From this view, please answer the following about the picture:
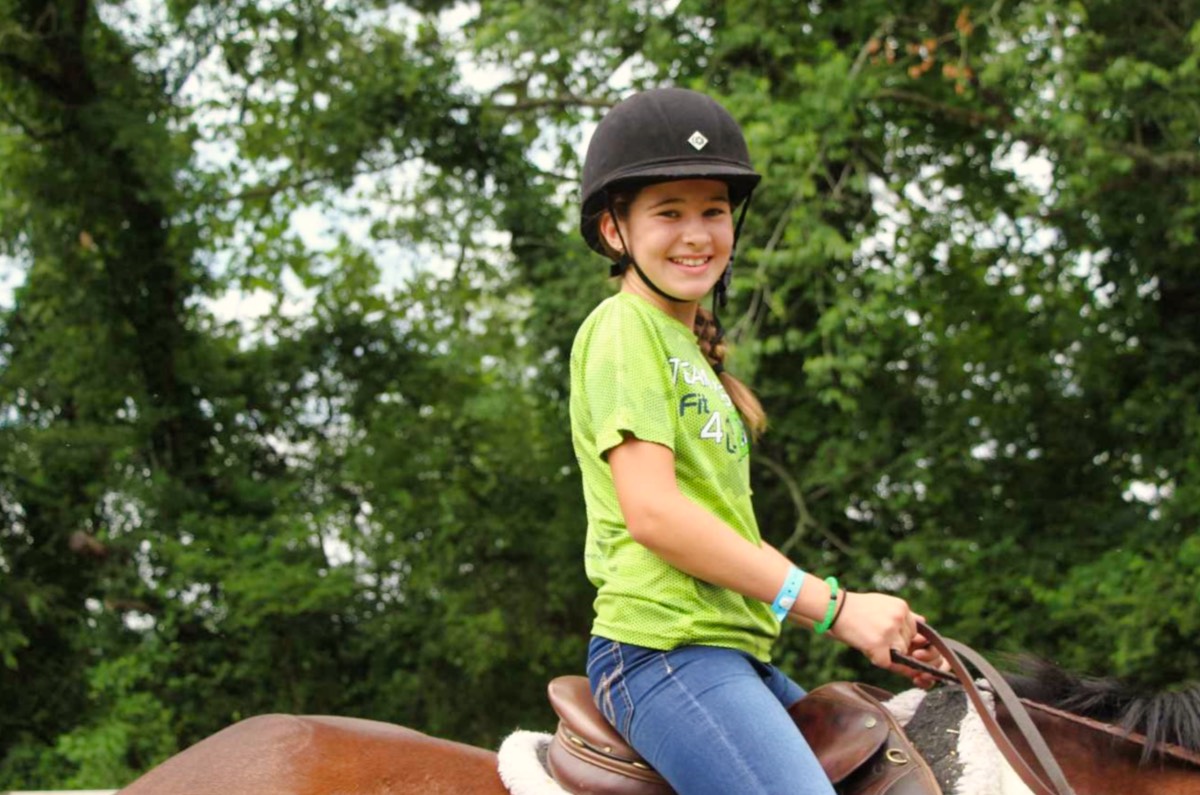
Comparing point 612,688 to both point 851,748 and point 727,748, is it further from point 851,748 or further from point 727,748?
point 851,748

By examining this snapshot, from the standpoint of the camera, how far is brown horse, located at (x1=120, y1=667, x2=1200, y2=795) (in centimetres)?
250

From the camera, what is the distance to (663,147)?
2.47m

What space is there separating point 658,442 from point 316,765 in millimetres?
951

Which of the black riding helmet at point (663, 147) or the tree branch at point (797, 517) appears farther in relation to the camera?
the tree branch at point (797, 517)

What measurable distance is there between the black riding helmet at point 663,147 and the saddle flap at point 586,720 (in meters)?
0.81

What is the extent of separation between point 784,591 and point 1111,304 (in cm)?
711

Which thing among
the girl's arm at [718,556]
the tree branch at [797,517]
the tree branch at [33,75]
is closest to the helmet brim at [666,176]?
the girl's arm at [718,556]

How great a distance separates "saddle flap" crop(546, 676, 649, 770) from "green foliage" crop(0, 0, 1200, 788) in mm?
4524

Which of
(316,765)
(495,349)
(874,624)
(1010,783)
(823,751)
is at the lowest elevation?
(1010,783)

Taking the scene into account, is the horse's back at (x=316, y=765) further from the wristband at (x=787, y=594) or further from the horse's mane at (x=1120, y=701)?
the horse's mane at (x=1120, y=701)

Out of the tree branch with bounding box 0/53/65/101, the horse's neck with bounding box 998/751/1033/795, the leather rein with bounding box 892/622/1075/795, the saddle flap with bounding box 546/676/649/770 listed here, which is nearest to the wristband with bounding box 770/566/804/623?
the leather rein with bounding box 892/622/1075/795

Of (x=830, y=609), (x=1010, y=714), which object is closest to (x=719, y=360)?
(x=830, y=609)

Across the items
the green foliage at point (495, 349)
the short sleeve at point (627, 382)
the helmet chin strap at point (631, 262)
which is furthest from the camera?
the green foliage at point (495, 349)

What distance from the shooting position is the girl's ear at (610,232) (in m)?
2.62
